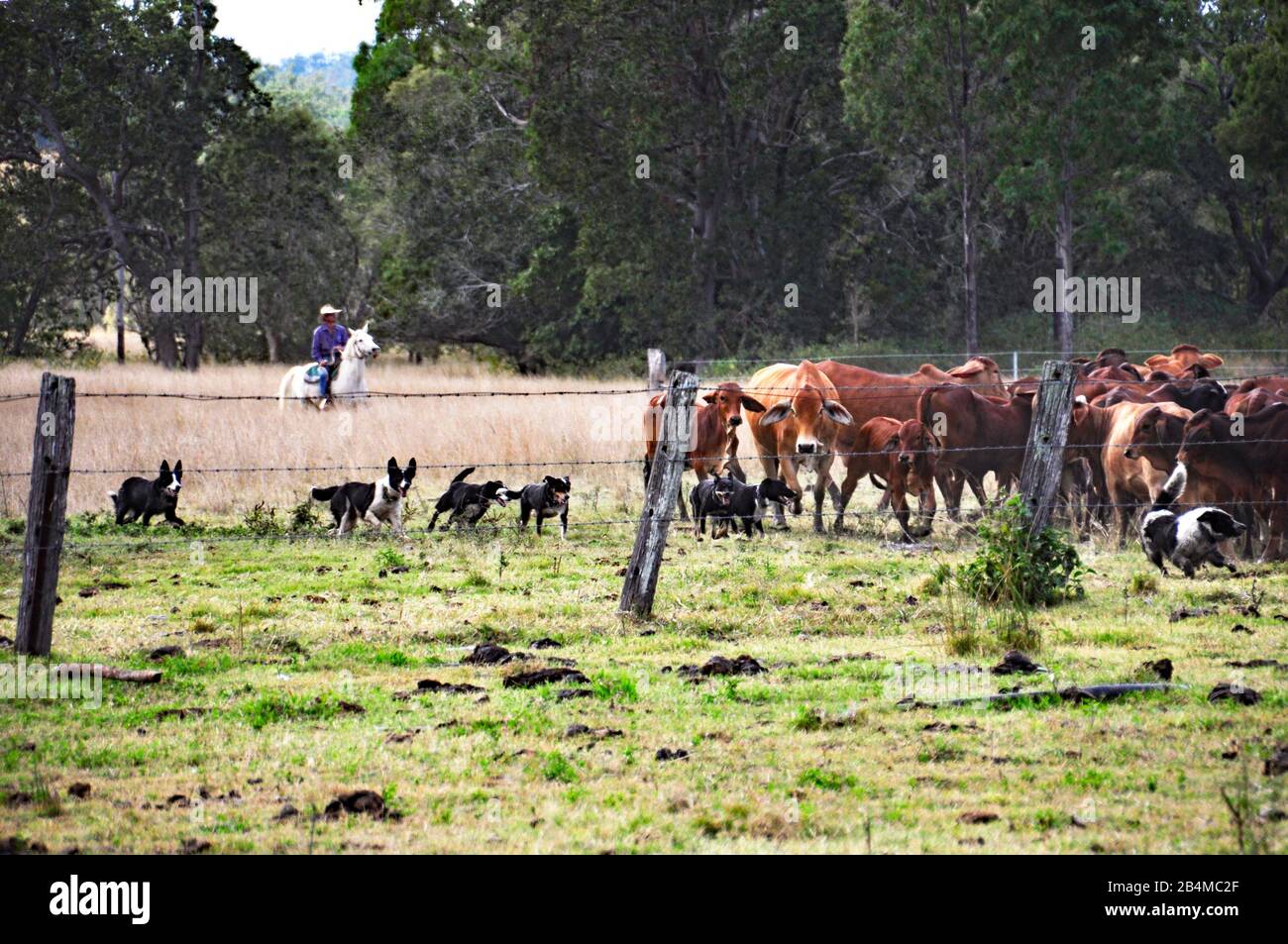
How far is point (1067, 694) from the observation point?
7.35 meters

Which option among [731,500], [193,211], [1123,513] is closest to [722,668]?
[731,500]

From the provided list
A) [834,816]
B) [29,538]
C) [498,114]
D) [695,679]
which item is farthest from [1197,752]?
[498,114]

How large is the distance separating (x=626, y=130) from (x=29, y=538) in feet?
110

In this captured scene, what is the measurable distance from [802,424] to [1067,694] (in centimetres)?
767

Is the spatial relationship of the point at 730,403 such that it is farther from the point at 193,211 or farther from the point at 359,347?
the point at 193,211

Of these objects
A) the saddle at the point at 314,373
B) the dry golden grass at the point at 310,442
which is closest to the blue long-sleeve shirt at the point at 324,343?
the saddle at the point at 314,373

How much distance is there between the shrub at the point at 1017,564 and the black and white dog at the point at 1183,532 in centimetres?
125

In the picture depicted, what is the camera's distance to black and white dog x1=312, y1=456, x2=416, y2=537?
1372 cm

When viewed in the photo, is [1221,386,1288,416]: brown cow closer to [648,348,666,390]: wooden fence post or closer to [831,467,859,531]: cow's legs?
[831,467,859,531]: cow's legs

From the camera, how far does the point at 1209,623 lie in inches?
365

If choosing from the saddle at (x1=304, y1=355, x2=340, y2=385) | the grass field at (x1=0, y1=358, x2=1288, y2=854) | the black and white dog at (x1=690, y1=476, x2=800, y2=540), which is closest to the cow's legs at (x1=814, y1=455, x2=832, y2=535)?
the black and white dog at (x1=690, y1=476, x2=800, y2=540)

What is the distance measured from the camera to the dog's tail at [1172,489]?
11203 mm

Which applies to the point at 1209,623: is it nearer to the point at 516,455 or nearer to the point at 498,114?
the point at 516,455

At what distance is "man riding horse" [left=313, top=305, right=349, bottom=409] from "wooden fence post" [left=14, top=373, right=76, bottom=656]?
14.3 m
